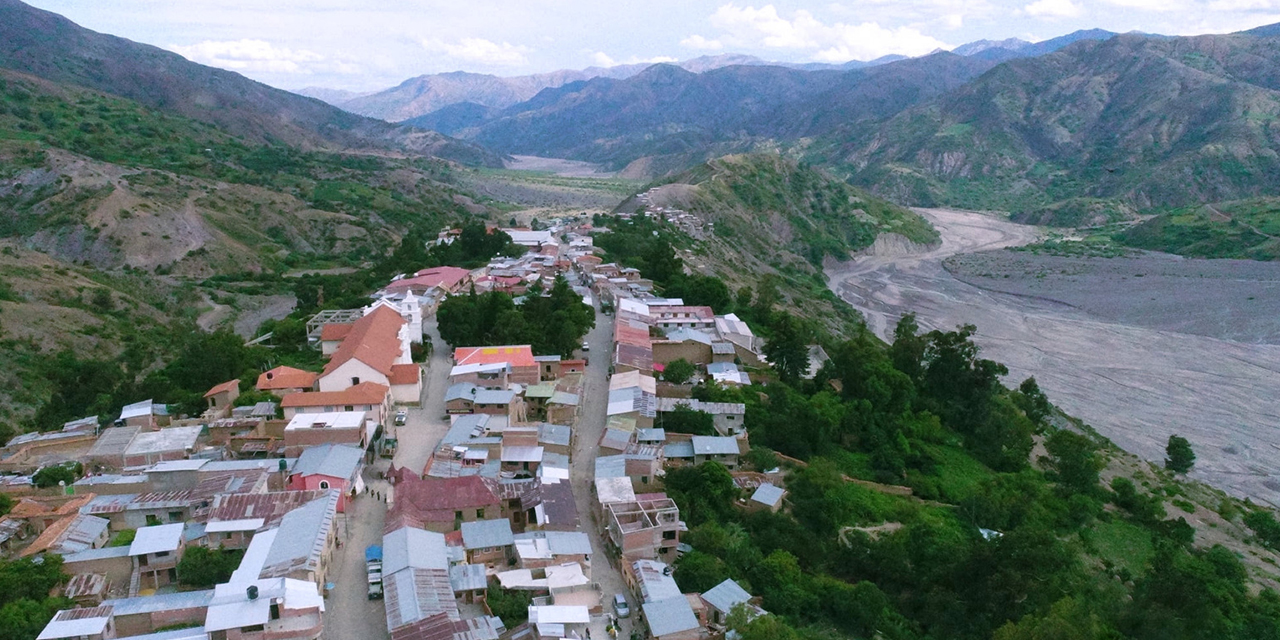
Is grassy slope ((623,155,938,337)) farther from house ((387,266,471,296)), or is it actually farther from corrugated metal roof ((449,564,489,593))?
corrugated metal roof ((449,564,489,593))

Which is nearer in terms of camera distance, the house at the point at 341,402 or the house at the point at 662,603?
the house at the point at 662,603

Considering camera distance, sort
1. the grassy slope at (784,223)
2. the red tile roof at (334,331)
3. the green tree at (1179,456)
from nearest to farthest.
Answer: the red tile roof at (334,331), the green tree at (1179,456), the grassy slope at (784,223)

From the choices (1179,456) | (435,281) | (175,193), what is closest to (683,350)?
(435,281)

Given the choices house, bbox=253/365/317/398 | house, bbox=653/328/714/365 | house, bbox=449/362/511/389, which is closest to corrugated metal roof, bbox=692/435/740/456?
house, bbox=449/362/511/389

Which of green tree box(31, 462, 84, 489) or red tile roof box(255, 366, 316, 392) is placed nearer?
green tree box(31, 462, 84, 489)

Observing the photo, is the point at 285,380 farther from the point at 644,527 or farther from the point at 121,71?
the point at 121,71

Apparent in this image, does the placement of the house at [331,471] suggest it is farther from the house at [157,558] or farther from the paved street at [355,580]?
the house at [157,558]

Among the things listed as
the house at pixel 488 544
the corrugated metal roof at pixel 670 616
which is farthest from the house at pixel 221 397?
the corrugated metal roof at pixel 670 616
